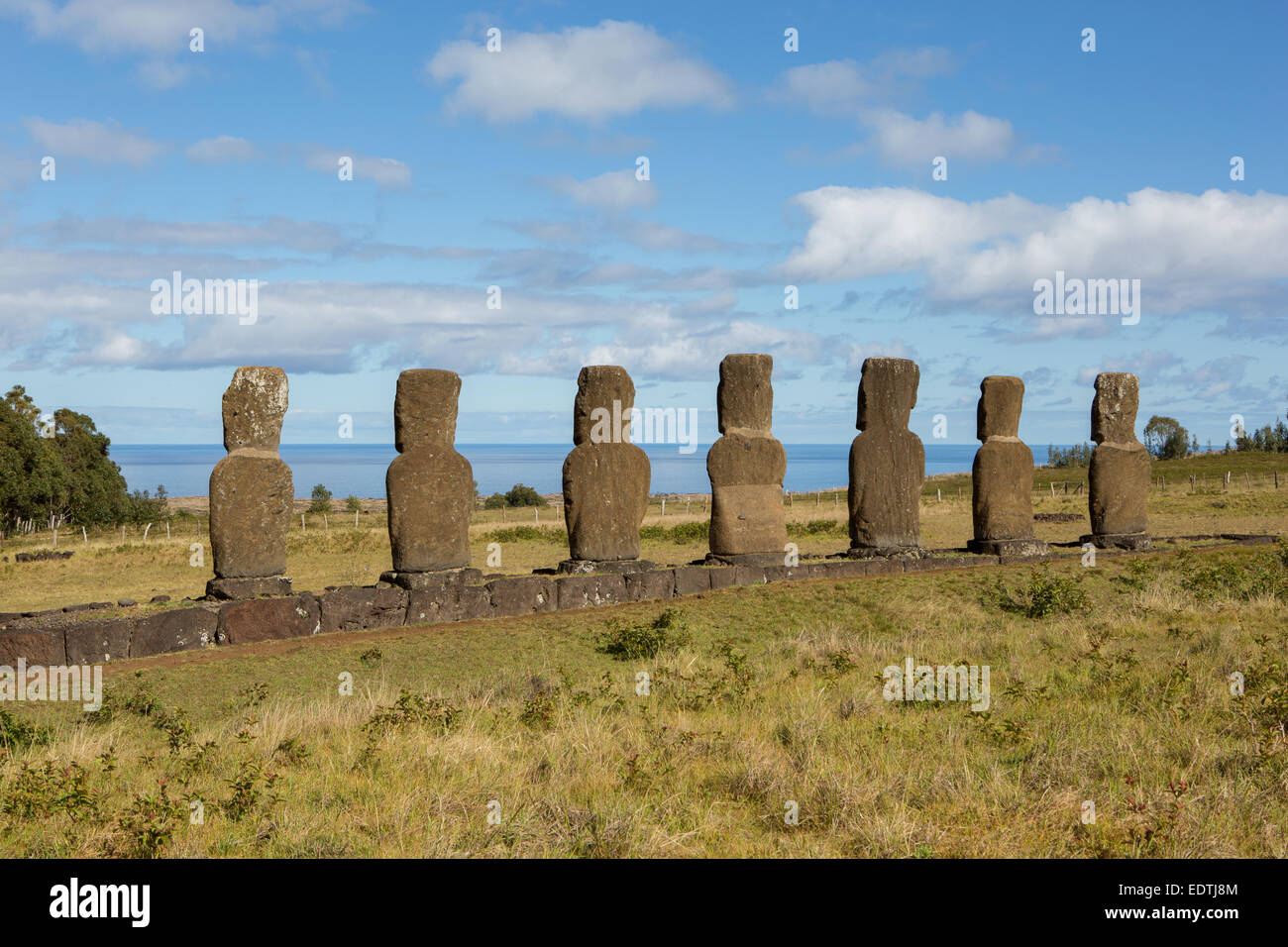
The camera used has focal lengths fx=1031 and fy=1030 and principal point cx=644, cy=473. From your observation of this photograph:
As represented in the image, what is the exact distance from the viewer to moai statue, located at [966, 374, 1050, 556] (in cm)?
1727

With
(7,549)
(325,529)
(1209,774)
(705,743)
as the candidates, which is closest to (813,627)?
(705,743)

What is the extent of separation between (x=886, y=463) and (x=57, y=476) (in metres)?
36.0

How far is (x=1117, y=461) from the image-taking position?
60.2 ft

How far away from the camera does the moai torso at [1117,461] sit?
18266 millimetres

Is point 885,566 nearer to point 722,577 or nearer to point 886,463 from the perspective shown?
point 886,463

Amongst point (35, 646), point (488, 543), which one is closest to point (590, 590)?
point (35, 646)

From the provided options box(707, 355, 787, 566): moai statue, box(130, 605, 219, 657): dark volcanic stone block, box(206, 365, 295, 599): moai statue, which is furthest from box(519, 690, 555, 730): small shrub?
box(707, 355, 787, 566): moai statue

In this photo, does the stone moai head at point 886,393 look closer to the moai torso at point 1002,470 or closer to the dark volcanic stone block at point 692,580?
the moai torso at point 1002,470

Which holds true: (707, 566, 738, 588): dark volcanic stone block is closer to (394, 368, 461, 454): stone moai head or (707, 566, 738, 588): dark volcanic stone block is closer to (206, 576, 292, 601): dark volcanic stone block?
(394, 368, 461, 454): stone moai head

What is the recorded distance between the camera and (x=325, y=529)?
117ft

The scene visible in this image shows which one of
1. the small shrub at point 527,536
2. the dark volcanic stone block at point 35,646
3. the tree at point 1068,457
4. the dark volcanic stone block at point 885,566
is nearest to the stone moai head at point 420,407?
the dark volcanic stone block at point 35,646

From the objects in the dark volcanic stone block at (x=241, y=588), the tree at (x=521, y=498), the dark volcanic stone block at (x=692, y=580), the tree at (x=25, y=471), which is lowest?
the dark volcanic stone block at (x=692, y=580)

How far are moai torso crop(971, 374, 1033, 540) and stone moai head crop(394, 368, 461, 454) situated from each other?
8984 mm

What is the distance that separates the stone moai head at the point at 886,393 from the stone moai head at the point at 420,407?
261 inches
